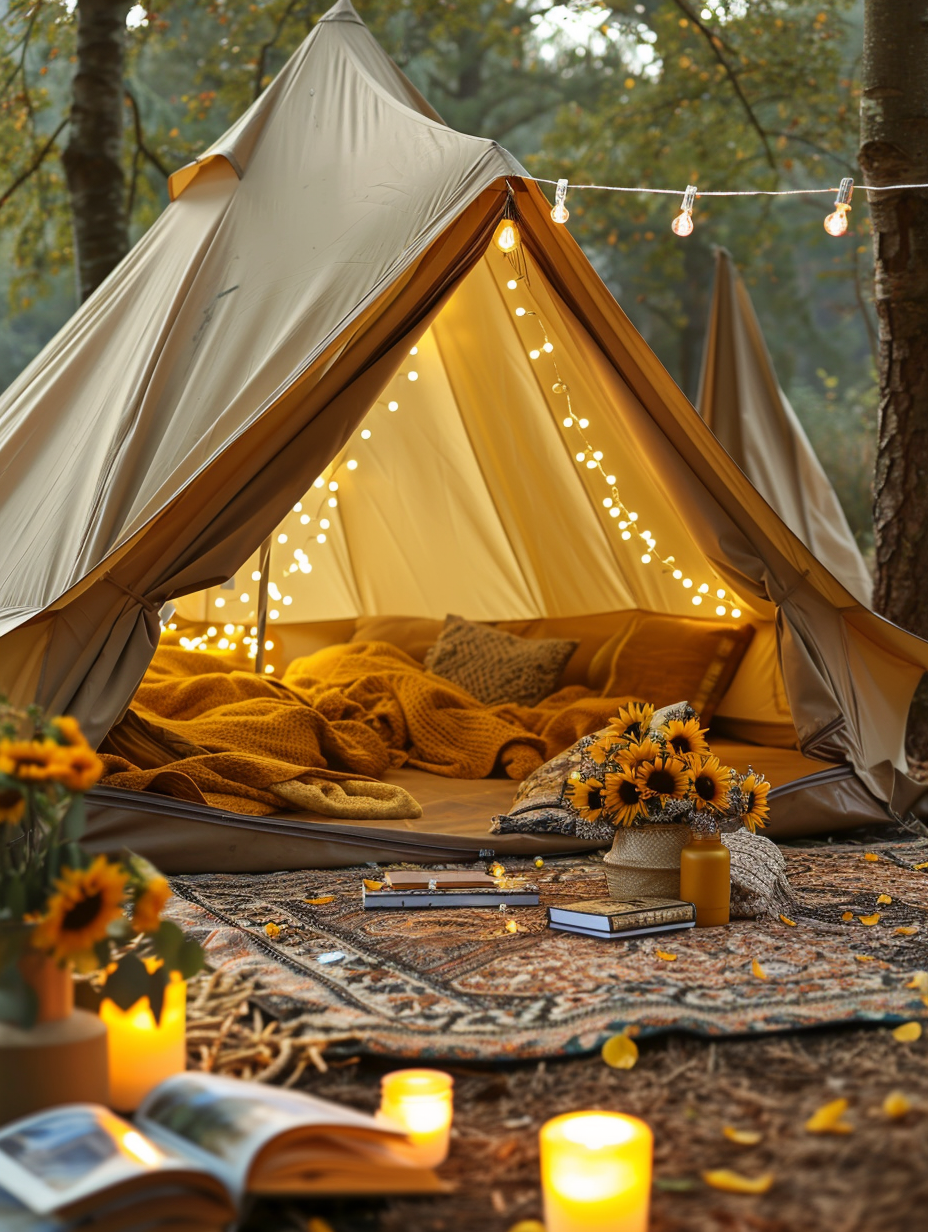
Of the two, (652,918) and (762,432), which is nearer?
(652,918)

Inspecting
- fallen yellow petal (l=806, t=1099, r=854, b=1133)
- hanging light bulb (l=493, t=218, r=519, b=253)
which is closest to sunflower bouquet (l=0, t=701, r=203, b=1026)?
fallen yellow petal (l=806, t=1099, r=854, b=1133)

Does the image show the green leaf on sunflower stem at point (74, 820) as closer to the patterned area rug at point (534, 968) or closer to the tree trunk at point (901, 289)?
the patterned area rug at point (534, 968)

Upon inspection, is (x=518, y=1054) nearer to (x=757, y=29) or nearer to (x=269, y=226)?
(x=269, y=226)

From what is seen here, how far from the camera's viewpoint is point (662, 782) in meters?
2.35

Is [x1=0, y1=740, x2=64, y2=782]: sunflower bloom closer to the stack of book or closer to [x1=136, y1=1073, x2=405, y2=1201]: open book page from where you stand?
[x1=136, y1=1073, x2=405, y2=1201]: open book page

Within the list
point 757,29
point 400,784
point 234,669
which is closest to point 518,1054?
point 400,784

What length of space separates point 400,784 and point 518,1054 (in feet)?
6.06

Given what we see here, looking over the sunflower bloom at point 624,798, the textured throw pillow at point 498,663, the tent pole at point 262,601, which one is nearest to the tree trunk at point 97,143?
the tent pole at point 262,601

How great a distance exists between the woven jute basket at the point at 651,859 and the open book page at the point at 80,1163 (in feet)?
4.33

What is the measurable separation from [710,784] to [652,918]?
0.94 ft

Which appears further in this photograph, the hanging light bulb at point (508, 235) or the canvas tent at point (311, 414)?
the hanging light bulb at point (508, 235)

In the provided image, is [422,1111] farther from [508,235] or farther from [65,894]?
[508,235]

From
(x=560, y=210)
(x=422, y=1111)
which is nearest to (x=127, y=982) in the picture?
(x=422, y=1111)

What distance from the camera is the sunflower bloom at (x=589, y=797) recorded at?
2.41 m
